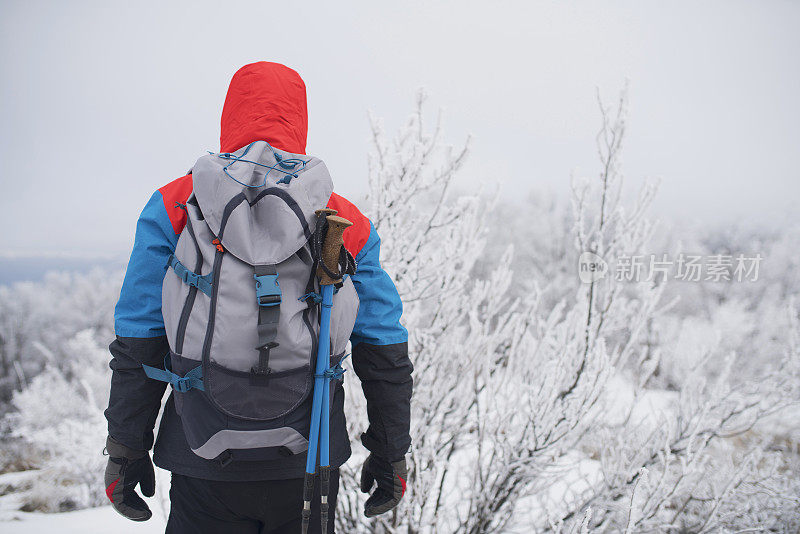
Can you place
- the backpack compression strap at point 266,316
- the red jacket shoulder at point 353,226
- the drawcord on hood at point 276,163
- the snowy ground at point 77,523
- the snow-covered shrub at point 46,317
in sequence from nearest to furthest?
the backpack compression strap at point 266,316 → the drawcord on hood at point 276,163 → the red jacket shoulder at point 353,226 → the snowy ground at point 77,523 → the snow-covered shrub at point 46,317

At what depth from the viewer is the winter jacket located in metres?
1.04

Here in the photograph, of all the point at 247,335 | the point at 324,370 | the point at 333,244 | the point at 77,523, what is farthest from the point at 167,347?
the point at 77,523

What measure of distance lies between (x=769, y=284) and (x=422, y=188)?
73.1 feet

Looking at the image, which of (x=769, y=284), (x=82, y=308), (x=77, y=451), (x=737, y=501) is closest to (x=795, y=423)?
(x=737, y=501)

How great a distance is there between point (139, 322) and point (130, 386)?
0.17 metres

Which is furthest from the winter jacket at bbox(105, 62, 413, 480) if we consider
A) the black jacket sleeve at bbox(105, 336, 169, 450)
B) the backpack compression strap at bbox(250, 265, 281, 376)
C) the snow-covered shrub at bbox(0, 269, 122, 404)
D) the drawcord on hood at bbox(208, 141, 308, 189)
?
the snow-covered shrub at bbox(0, 269, 122, 404)

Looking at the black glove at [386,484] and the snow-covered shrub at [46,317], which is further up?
the black glove at [386,484]

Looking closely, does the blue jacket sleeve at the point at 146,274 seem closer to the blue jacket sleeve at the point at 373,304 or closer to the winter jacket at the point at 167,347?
the winter jacket at the point at 167,347

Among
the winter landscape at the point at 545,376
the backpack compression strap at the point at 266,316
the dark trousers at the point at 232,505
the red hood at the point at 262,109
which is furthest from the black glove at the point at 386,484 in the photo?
the red hood at the point at 262,109

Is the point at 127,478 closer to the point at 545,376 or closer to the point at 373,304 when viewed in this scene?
the point at 373,304

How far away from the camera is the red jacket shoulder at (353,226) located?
45.3 inches

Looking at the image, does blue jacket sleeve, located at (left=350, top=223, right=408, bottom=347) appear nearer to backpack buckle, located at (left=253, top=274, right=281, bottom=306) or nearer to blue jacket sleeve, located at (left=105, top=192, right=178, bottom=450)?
backpack buckle, located at (left=253, top=274, right=281, bottom=306)

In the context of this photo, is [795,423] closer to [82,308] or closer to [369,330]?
[369,330]

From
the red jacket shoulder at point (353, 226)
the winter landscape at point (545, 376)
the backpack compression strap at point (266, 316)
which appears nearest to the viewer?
the backpack compression strap at point (266, 316)
